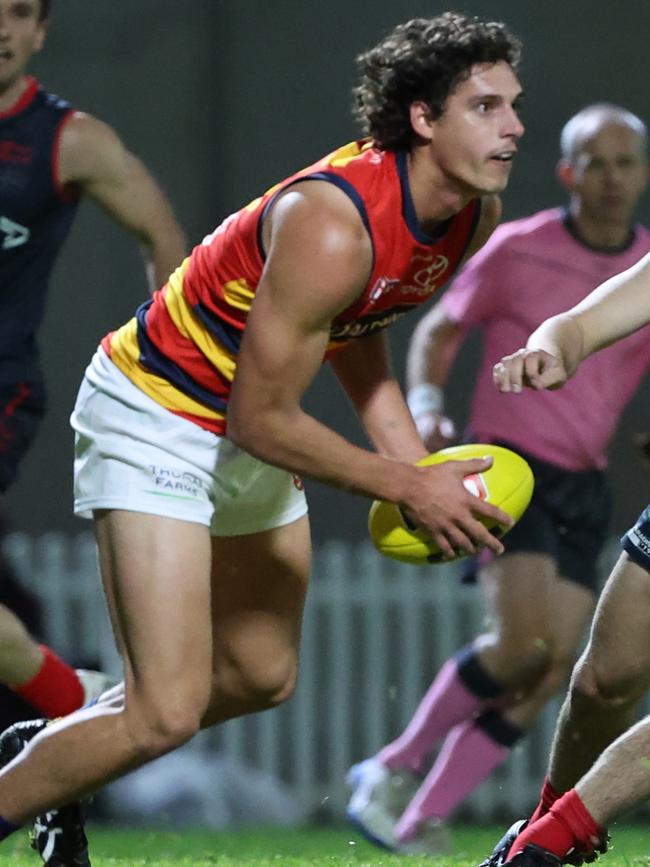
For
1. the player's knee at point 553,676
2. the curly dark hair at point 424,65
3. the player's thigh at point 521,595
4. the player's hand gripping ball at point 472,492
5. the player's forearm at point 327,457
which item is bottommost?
the player's knee at point 553,676

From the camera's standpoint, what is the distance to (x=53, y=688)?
16.0ft

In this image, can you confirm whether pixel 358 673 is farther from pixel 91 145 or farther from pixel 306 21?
pixel 91 145

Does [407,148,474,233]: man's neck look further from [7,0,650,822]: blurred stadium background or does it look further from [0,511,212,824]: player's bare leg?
[7,0,650,822]: blurred stadium background

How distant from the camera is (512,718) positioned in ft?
19.4

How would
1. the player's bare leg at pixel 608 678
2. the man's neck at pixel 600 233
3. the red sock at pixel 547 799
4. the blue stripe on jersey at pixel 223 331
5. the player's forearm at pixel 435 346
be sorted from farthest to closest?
the man's neck at pixel 600 233
the player's forearm at pixel 435 346
the red sock at pixel 547 799
the blue stripe on jersey at pixel 223 331
the player's bare leg at pixel 608 678

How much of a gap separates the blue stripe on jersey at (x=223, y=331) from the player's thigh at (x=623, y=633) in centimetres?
94

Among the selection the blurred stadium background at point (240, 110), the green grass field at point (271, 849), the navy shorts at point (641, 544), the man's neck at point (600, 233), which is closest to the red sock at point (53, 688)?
the green grass field at point (271, 849)

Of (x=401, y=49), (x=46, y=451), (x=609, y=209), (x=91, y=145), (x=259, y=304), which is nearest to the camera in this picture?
(x=259, y=304)

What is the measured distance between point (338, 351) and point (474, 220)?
0.50 metres

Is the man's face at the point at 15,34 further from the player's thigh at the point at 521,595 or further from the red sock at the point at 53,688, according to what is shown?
the player's thigh at the point at 521,595

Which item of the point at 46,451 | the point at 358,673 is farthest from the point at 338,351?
the point at 46,451

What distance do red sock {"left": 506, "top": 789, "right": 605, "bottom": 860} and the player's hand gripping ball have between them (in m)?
0.57

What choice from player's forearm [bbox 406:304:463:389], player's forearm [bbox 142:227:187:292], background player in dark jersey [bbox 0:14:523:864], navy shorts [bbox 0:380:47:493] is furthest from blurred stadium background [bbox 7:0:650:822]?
background player in dark jersey [bbox 0:14:523:864]

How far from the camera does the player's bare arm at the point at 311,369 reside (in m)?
3.59
